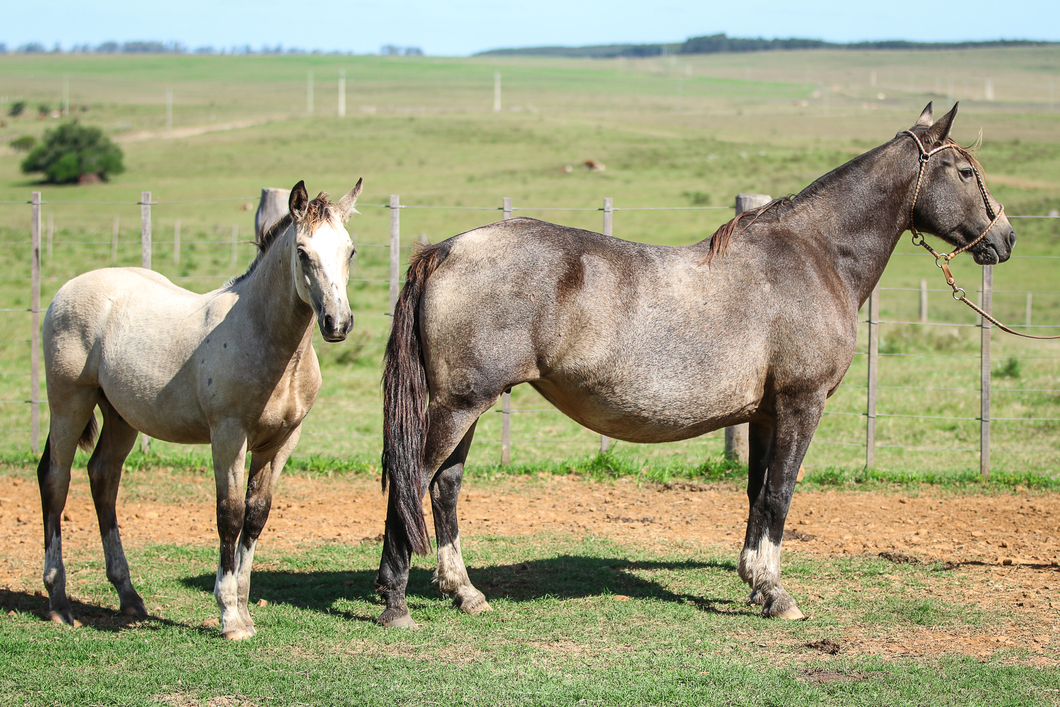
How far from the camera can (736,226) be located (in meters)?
5.50

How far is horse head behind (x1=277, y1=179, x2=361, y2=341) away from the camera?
4180mm

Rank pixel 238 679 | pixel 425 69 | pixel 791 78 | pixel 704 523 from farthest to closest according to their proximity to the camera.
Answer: pixel 425 69 < pixel 791 78 < pixel 704 523 < pixel 238 679

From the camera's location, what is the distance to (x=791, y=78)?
12181 cm

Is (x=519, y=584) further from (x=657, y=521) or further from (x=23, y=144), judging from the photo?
(x=23, y=144)

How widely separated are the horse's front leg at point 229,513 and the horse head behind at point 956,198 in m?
4.17

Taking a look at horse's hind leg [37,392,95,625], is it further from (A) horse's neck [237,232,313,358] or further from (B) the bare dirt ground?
(A) horse's neck [237,232,313,358]

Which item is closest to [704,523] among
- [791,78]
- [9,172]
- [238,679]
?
[238,679]

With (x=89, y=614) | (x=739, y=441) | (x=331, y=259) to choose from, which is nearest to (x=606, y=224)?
(x=739, y=441)

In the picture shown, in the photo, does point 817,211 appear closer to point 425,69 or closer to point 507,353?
point 507,353

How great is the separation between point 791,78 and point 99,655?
12867 centimetres

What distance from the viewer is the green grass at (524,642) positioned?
4.05 metres

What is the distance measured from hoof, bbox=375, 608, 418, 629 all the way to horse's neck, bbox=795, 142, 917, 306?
321cm

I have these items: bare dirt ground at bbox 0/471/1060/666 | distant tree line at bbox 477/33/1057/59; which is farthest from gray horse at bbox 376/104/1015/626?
distant tree line at bbox 477/33/1057/59

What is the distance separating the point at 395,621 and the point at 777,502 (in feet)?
7.51
